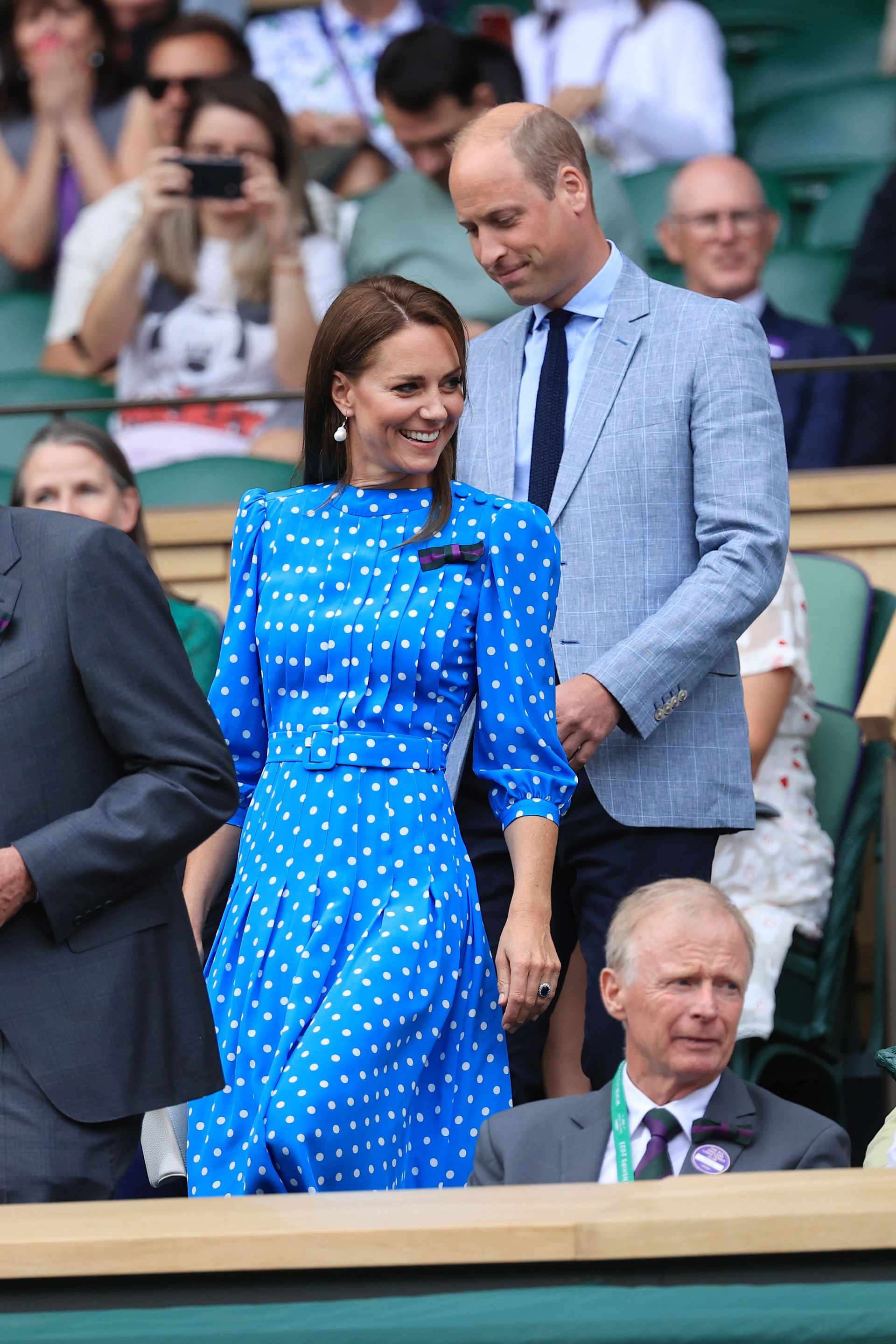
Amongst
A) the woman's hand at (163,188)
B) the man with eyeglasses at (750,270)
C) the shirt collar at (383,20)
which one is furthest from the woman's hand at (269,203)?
the shirt collar at (383,20)

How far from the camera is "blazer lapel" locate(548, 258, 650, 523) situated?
2.67 m

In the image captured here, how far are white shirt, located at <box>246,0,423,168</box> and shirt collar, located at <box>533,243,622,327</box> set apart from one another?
11.2 ft

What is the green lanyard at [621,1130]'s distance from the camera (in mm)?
2307

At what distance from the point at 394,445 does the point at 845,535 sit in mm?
2298

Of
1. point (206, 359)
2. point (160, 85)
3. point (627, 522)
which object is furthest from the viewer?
point (160, 85)

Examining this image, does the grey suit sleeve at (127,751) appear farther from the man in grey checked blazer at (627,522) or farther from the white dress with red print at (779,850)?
the white dress with red print at (779,850)

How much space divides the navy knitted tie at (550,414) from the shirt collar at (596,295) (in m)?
0.02

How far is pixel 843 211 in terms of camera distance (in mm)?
6289

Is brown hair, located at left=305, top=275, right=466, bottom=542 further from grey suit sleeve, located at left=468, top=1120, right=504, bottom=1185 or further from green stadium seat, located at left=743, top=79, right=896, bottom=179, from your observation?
green stadium seat, located at left=743, top=79, right=896, bottom=179

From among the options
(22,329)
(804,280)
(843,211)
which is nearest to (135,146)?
(22,329)

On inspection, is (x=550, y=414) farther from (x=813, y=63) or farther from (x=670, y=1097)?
(x=813, y=63)

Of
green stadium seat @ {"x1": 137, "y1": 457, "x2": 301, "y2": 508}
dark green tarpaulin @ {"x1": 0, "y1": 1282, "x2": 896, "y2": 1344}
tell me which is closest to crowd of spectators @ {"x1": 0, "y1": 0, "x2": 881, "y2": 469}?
green stadium seat @ {"x1": 137, "y1": 457, "x2": 301, "y2": 508}

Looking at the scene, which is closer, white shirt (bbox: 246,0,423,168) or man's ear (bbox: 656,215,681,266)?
man's ear (bbox: 656,215,681,266)

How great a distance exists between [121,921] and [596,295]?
127cm
